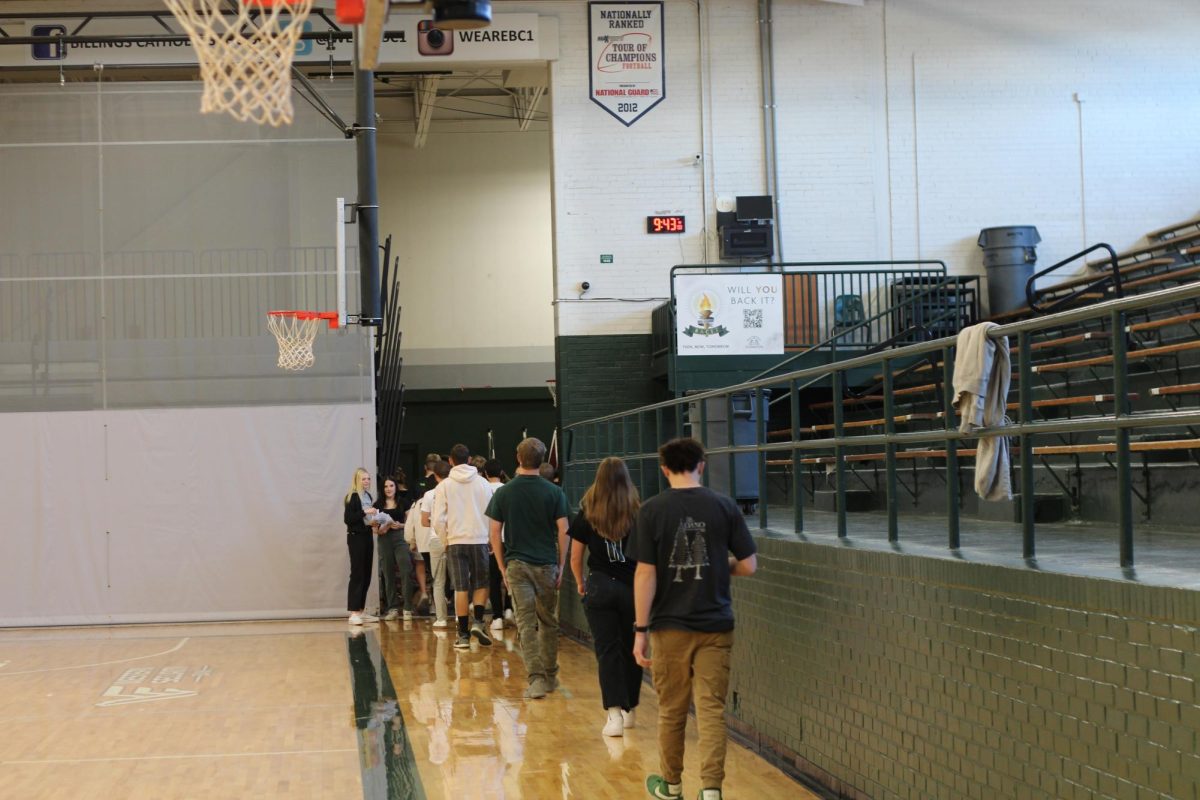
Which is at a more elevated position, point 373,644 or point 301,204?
point 301,204

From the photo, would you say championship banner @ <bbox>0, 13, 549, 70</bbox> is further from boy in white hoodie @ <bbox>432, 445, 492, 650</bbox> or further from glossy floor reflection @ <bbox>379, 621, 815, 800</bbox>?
glossy floor reflection @ <bbox>379, 621, 815, 800</bbox>

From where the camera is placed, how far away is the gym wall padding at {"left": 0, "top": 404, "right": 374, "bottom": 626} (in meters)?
16.0

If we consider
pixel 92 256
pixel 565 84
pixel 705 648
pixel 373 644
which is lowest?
pixel 373 644

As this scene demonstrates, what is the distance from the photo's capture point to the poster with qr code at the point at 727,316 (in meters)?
16.0

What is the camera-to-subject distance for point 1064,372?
12.2m

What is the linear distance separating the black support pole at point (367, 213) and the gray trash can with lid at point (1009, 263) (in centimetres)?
834

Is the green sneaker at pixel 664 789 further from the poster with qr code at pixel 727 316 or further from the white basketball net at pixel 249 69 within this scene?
→ the poster with qr code at pixel 727 316

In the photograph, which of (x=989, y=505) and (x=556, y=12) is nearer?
(x=989, y=505)

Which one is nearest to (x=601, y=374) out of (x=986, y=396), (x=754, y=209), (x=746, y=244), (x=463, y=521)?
(x=746, y=244)

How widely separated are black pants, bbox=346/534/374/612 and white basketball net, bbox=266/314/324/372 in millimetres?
2262

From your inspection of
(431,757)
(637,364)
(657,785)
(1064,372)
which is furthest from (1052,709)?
(637,364)

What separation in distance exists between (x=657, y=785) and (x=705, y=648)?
27.2 inches

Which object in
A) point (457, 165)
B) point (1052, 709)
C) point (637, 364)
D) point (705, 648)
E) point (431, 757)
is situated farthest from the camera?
point (457, 165)

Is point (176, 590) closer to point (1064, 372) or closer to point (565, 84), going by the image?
point (565, 84)
